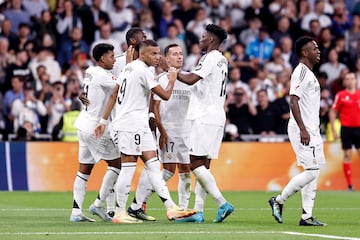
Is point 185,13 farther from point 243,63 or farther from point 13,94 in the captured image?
point 13,94

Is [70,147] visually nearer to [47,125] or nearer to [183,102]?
[47,125]

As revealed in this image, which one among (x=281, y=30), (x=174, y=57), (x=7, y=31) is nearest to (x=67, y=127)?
(x=7, y=31)

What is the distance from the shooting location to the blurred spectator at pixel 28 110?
2523 cm

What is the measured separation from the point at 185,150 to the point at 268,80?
1200 cm

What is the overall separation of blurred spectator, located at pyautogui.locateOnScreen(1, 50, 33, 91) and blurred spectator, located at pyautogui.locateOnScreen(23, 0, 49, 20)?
1.60 m

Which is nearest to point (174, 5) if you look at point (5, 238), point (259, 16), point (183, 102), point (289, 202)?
point (259, 16)

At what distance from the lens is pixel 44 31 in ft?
91.7

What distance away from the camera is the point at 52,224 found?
14758 millimetres

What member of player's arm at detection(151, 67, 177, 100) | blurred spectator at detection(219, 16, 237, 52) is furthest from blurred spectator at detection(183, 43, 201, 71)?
player's arm at detection(151, 67, 177, 100)

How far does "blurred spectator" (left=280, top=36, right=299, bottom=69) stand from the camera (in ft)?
95.7

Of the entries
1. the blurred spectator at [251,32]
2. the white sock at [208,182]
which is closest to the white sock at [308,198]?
the white sock at [208,182]

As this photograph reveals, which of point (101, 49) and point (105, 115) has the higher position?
point (101, 49)

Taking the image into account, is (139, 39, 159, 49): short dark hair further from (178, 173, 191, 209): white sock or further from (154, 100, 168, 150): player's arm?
(178, 173, 191, 209): white sock

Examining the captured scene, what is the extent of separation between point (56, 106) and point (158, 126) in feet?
32.4
